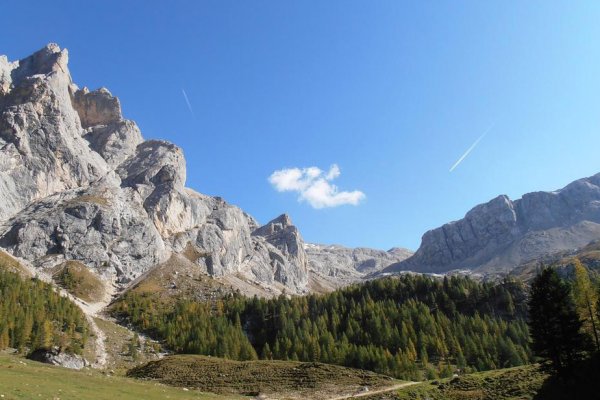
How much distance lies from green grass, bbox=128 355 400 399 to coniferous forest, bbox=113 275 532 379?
2982cm

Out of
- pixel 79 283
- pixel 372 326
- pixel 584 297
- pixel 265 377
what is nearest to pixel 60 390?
pixel 265 377

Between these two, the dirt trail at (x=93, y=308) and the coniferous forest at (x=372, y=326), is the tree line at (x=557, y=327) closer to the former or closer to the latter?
the coniferous forest at (x=372, y=326)

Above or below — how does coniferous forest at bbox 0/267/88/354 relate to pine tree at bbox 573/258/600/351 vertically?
above

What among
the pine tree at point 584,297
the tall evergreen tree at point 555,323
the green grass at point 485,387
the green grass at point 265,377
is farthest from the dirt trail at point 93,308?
the pine tree at point 584,297

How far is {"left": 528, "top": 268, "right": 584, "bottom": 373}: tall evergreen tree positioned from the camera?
1866 inches

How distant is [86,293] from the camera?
183 meters

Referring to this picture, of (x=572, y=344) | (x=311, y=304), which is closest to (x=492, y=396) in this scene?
(x=572, y=344)

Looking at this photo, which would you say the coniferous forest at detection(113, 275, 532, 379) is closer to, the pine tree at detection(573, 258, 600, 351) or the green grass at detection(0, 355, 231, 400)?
the pine tree at detection(573, 258, 600, 351)

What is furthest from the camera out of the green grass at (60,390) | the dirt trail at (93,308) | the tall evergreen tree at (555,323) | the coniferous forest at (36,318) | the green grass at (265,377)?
the dirt trail at (93,308)

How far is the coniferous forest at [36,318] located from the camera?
99.4 metres

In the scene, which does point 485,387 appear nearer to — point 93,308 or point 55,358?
point 55,358

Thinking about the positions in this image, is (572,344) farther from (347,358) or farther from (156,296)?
(156,296)

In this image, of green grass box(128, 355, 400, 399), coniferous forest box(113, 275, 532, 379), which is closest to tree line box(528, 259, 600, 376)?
green grass box(128, 355, 400, 399)

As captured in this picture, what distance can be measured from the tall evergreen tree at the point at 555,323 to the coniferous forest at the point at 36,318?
281ft
